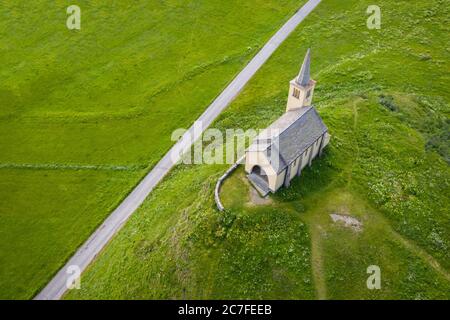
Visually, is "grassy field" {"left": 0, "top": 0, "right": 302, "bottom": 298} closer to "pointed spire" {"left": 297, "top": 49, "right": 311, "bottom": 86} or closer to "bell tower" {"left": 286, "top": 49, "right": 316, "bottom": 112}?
"bell tower" {"left": 286, "top": 49, "right": 316, "bottom": 112}

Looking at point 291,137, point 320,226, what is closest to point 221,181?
point 291,137

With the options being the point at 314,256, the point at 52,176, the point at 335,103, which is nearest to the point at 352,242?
the point at 314,256

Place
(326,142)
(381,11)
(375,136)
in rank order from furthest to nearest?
(381,11) < (375,136) < (326,142)

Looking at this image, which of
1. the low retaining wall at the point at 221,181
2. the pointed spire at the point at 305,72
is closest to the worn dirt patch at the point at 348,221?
the low retaining wall at the point at 221,181

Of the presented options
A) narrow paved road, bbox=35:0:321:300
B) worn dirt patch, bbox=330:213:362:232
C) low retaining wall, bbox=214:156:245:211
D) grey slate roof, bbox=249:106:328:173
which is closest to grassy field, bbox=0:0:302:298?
narrow paved road, bbox=35:0:321:300

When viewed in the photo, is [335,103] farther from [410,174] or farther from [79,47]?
[79,47]

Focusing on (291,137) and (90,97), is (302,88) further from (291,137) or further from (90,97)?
(90,97)

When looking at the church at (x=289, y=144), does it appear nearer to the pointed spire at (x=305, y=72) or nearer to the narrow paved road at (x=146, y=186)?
the pointed spire at (x=305, y=72)
